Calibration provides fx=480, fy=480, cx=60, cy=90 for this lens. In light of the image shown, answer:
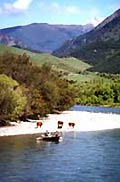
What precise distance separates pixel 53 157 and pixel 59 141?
1877 centimetres

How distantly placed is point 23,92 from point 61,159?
59.7m

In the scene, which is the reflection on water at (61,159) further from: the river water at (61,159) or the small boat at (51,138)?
the small boat at (51,138)

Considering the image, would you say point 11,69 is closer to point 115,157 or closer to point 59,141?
point 59,141

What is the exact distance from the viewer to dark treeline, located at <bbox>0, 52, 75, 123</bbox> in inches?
4279

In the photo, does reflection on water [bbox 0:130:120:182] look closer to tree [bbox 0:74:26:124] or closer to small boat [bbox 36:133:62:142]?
small boat [bbox 36:133:62:142]

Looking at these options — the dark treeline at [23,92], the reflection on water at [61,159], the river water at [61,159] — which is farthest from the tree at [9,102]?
the reflection on water at [61,159]

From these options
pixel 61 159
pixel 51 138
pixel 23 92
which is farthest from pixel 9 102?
pixel 61 159

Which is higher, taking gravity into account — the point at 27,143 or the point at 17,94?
the point at 17,94

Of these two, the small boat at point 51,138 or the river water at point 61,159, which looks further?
the small boat at point 51,138

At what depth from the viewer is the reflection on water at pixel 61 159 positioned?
5701 centimetres

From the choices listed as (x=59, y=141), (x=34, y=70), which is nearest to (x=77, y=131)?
(x=59, y=141)

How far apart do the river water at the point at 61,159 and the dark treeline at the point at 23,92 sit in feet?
50.9

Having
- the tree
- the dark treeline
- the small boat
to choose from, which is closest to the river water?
the small boat

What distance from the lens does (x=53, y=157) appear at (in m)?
70.9
